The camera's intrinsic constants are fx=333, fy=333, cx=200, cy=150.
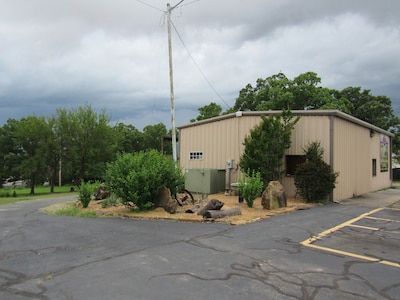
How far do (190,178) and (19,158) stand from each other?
126 ft

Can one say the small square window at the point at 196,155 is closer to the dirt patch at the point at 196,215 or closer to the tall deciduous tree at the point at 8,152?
the dirt patch at the point at 196,215

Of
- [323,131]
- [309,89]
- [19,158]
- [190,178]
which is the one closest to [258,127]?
[323,131]

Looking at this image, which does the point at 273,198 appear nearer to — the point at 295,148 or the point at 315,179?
the point at 315,179

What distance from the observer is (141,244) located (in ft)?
22.6

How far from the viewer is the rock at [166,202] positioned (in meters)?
10.8

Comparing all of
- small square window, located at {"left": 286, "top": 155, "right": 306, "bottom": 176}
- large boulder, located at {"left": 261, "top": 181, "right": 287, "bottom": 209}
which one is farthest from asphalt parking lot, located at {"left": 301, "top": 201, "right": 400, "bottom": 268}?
small square window, located at {"left": 286, "top": 155, "right": 306, "bottom": 176}

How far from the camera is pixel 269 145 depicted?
14.2 m

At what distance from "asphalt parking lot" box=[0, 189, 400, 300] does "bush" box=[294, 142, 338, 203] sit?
384 cm

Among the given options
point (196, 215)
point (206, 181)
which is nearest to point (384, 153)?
point (206, 181)

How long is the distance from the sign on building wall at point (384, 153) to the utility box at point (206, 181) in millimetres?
12285

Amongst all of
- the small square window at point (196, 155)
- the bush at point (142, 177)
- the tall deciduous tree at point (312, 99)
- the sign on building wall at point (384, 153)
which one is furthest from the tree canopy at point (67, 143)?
the bush at point (142, 177)

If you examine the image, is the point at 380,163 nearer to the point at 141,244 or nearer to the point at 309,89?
the point at 309,89

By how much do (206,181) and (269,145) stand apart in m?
3.81

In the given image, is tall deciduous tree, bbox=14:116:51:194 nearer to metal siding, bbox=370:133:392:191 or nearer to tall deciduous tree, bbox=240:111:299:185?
tall deciduous tree, bbox=240:111:299:185
